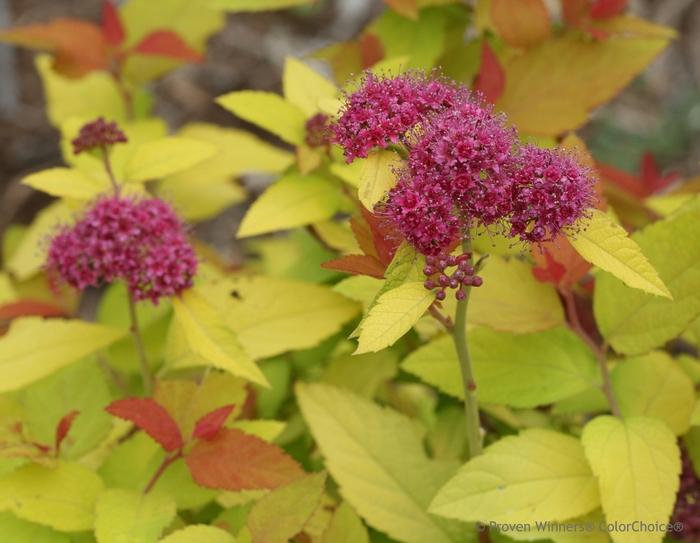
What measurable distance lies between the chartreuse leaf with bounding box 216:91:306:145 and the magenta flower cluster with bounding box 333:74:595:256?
441mm

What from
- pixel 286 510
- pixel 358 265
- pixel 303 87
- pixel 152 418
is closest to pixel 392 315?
pixel 358 265

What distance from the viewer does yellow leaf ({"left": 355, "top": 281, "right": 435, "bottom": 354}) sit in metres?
0.74

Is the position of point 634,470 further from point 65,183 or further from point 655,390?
point 65,183

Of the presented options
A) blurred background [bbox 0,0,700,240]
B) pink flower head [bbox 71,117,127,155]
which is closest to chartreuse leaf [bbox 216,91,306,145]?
pink flower head [bbox 71,117,127,155]

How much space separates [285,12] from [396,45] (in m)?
2.43

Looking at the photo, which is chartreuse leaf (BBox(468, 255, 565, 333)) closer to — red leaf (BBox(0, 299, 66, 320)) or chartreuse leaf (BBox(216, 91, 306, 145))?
chartreuse leaf (BBox(216, 91, 306, 145))

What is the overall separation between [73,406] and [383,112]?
59 cm

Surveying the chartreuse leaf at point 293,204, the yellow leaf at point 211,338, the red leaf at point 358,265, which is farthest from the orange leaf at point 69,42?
the red leaf at point 358,265

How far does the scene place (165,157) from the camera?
120cm

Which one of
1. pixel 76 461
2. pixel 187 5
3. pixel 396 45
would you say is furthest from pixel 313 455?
pixel 187 5

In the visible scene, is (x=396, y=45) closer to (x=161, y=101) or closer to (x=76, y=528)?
(x=76, y=528)

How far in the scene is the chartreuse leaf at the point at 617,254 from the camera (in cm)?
80

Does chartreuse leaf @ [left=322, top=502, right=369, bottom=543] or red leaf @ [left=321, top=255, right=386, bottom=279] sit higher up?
red leaf @ [left=321, top=255, right=386, bottom=279]

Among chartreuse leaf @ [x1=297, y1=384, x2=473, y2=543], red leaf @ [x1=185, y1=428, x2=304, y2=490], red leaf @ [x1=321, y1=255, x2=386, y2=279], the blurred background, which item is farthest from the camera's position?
the blurred background
